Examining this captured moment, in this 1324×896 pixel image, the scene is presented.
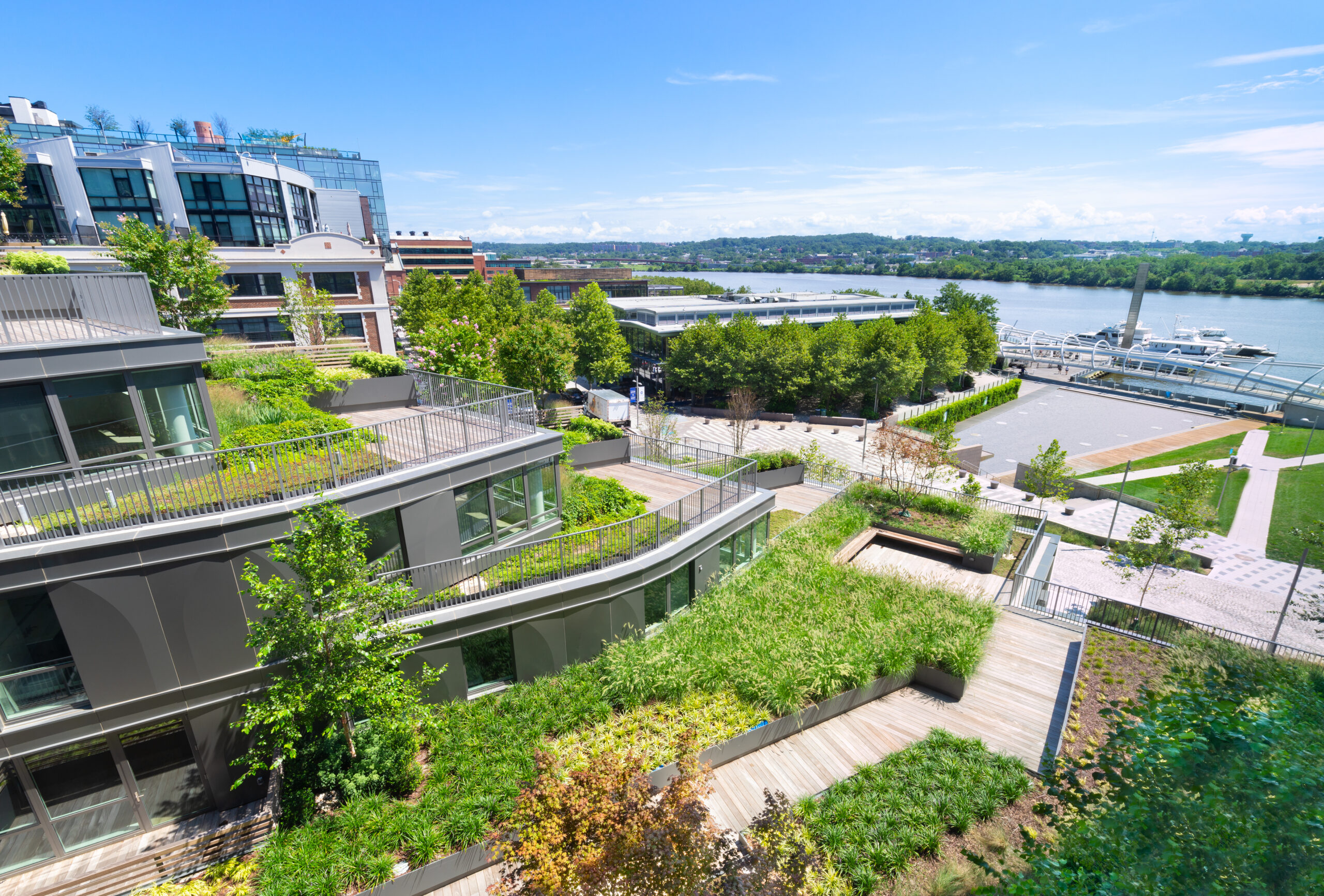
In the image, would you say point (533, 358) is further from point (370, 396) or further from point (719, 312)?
point (719, 312)

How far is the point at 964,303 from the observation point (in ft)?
232

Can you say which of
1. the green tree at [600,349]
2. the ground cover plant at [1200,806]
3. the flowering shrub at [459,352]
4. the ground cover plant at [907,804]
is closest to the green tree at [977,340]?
the green tree at [600,349]

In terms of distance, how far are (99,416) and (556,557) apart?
812cm

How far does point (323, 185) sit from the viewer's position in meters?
108

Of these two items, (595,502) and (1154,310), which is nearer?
(595,502)

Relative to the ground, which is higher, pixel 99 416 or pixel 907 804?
pixel 99 416

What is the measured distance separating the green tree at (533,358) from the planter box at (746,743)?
20068 millimetres

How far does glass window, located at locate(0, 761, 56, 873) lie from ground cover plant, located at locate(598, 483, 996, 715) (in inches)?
352

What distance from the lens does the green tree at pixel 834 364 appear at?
1781 inches

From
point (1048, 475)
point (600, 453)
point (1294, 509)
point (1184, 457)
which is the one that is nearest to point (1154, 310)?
point (1184, 457)

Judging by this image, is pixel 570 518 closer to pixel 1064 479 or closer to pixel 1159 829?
pixel 1159 829

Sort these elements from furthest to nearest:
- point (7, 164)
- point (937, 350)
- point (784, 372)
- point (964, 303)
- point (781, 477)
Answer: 1. point (964, 303)
2. point (937, 350)
3. point (784, 372)
4. point (781, 477)
5. point (7, 164)

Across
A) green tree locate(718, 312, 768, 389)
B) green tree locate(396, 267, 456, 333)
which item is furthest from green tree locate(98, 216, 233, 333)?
green tree locate(718, 312, 768, 389)

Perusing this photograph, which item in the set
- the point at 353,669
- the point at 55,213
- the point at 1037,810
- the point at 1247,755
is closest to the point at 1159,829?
the point at 1247,755
